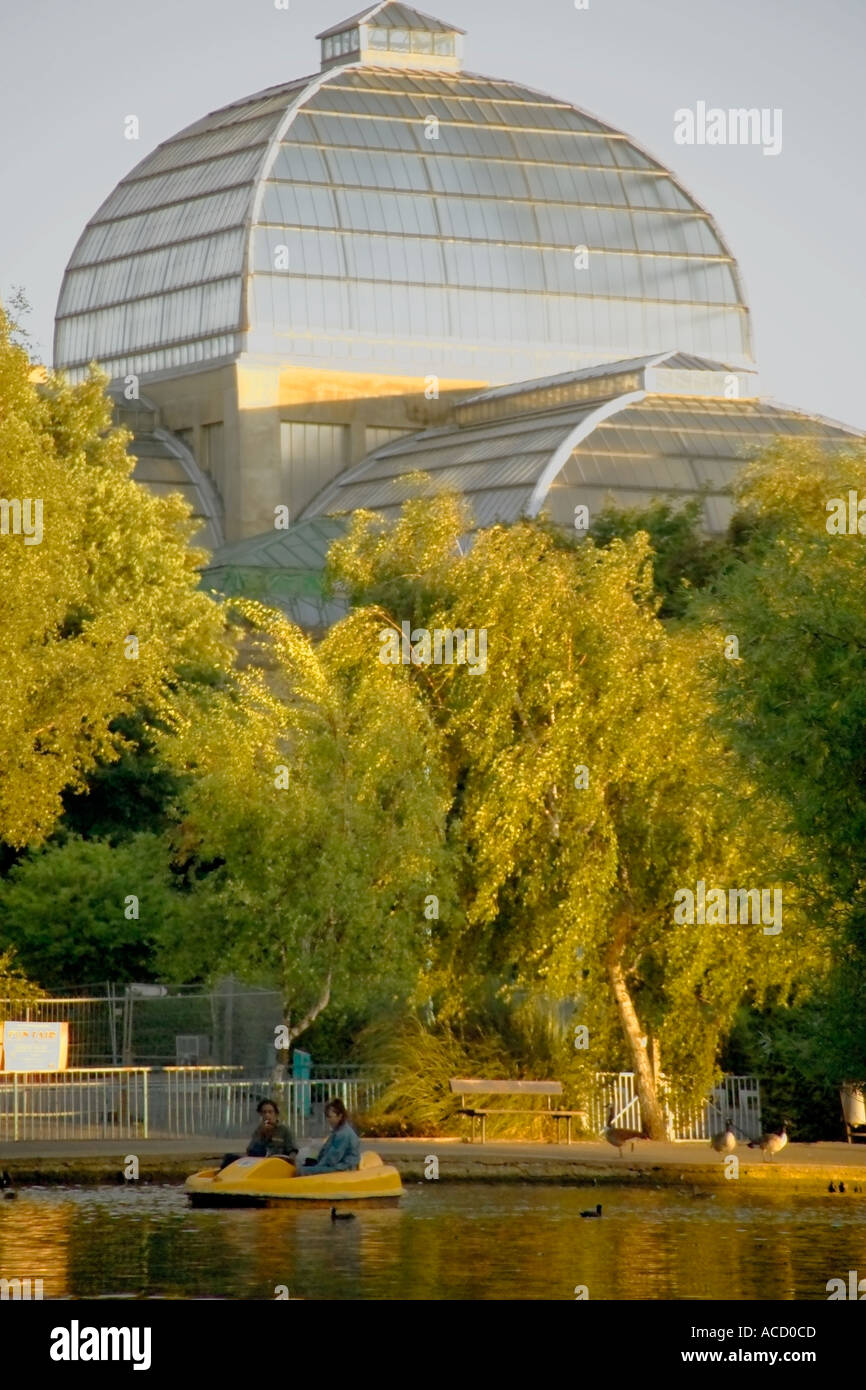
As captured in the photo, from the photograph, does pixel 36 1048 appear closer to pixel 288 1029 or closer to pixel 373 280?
pixel 288 1029

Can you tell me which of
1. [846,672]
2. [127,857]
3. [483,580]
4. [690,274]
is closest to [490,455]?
[690,274]

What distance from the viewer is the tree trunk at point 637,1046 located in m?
41.6

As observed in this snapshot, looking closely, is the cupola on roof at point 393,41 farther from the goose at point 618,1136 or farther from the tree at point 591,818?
the goose at point 618,1136

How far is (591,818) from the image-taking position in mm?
40500

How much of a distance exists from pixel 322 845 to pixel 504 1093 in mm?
4717

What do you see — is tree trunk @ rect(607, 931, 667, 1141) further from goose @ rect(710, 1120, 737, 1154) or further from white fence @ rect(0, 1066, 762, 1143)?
goose @ rect(710, 1120, 737, 1154)

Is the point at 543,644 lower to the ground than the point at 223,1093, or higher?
higher

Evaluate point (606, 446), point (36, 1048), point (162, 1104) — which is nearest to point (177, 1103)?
point (162, 1104)

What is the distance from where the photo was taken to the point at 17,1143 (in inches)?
1516

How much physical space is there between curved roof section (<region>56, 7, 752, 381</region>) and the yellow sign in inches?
2220

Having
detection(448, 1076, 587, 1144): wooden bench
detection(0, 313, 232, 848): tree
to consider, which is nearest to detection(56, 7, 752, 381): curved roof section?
detection(0, 313, 232, 848): tree

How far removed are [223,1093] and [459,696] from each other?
724 centimetres

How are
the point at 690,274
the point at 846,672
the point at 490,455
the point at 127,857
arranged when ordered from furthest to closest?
1. the point at 690,274
2. the point at 490,455
3. the point at 127,857
4. the point at 846,672

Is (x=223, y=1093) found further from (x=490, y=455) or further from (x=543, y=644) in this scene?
(x=490, y=455)
